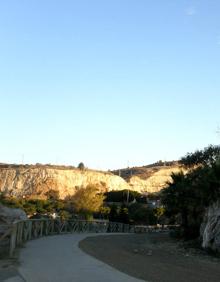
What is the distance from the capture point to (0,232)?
81.5 feet

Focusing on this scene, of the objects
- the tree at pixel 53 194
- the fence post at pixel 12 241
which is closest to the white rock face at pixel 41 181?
the tree at pixel 53 194

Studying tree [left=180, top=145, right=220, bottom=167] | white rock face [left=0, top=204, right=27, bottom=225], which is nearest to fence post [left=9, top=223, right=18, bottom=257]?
white rock face [left=0, top=204, right=27, bottom=225]

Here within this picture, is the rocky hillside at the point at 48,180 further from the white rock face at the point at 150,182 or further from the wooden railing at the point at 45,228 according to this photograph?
the wooden railing at the point at 45,228

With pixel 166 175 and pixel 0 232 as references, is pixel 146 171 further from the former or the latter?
pixel 0 232

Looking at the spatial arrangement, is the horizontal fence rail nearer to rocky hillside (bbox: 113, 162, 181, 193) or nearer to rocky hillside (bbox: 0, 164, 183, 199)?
rocky hillside (bbox: 0, 164, 183, 199)

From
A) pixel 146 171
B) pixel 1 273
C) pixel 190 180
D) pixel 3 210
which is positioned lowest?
pixel 1 273

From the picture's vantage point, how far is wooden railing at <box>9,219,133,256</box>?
2235cm

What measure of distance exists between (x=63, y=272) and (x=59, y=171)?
12995 cm

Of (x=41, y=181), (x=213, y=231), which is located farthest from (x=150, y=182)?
(x=213, y=231)

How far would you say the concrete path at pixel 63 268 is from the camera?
45.9 ft

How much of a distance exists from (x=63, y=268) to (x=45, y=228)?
18203mm

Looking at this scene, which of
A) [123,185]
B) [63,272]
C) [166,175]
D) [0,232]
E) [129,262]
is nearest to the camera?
[63,272]

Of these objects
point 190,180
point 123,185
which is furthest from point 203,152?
point 123,185

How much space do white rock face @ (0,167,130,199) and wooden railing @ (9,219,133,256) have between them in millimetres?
78206
